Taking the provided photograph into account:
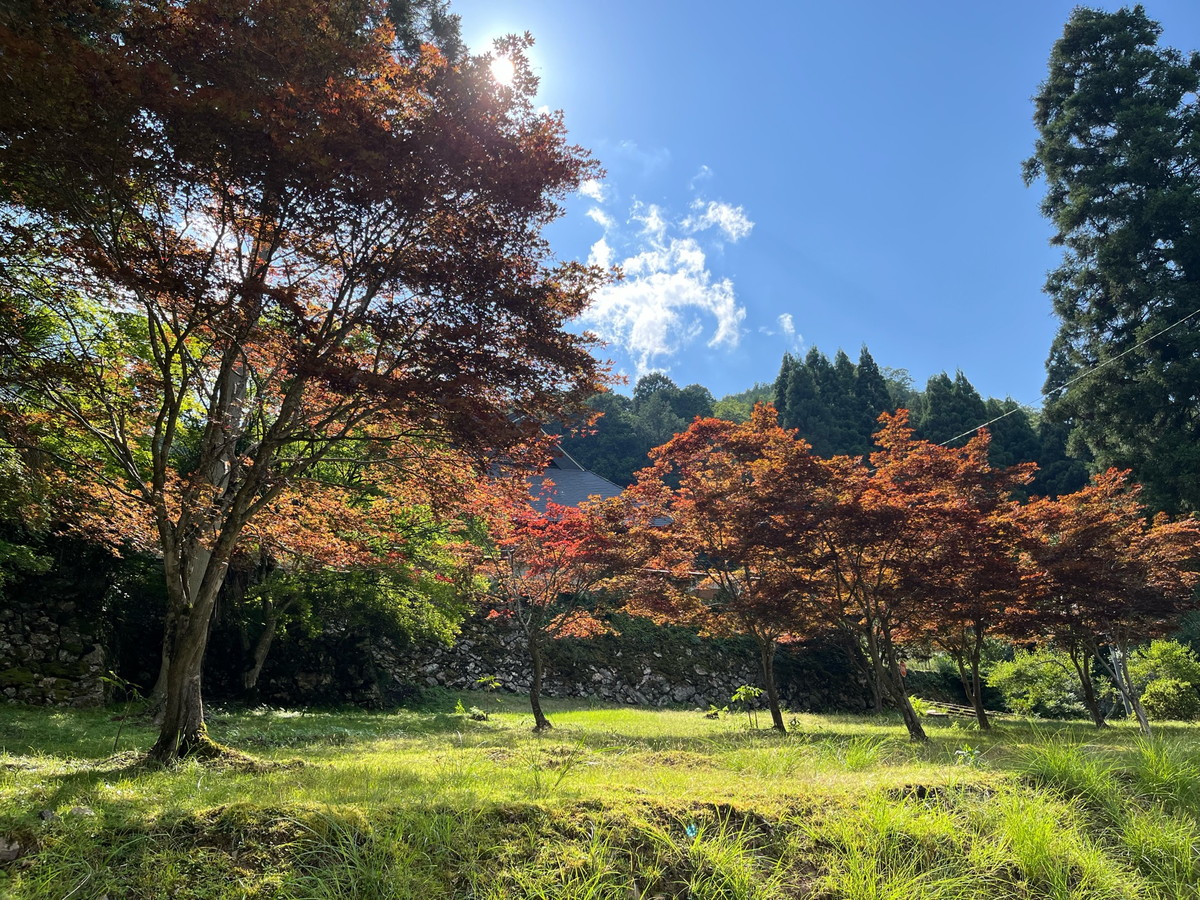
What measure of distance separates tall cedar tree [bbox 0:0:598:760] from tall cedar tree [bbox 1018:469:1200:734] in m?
8.41

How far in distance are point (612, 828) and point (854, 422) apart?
120 feet

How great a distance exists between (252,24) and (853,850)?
19.3ft

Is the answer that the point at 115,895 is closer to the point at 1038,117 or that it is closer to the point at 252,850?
the point at 252,850

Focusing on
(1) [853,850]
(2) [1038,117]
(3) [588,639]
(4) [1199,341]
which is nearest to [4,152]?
(1) [853,850]

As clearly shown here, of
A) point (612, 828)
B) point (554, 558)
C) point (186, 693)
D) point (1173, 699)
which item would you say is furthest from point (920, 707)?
point (186, 693)

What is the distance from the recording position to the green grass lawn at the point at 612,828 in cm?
246

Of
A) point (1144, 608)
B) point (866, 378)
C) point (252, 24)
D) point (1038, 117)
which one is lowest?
point (1144, 608)

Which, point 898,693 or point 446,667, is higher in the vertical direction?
point 898,693

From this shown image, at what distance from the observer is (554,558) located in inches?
380

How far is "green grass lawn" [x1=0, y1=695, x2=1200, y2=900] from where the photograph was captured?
2.46m

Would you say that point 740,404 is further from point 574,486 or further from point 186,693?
point 186,693

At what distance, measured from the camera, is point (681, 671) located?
16.8 metres

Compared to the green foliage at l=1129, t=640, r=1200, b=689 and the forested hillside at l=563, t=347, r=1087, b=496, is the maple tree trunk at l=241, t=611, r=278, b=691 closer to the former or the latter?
the green foliage at l=1129, t=640, r=1200, b=689

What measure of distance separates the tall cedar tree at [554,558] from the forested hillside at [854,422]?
68.9ft
